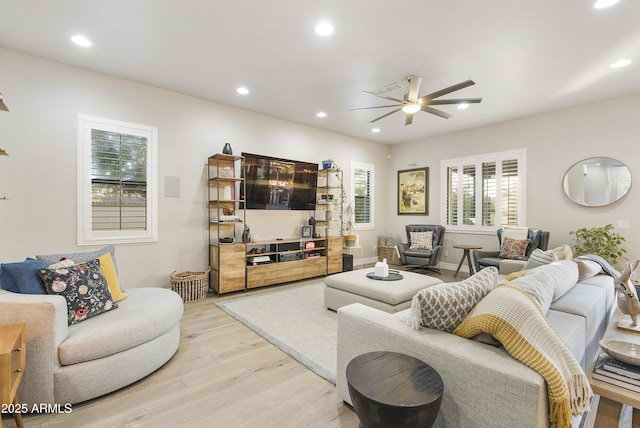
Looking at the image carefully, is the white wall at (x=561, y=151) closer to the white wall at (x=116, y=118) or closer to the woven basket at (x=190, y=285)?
the white wall at (x=116, y=118)

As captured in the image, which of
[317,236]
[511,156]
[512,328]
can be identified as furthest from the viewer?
[317,236]

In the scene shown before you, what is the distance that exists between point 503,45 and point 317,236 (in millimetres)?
4069

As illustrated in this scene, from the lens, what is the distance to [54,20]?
266 cm

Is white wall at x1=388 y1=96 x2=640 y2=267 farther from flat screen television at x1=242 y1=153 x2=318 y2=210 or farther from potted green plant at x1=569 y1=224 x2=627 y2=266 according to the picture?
flat screen television at x1=242 y1=153 x2=318 y2=210

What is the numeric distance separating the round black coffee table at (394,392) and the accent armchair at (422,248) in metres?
4.68

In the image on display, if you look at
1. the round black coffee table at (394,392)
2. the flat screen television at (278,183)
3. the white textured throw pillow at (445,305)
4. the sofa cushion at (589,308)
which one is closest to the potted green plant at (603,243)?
the sofa cushion at (589,308)

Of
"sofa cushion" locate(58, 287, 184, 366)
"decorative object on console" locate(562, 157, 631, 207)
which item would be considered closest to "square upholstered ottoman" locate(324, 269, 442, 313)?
"sofa cushion" locate(58, 287, 184, 366)

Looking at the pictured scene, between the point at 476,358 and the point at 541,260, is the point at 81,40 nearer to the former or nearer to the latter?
the point at 476,358

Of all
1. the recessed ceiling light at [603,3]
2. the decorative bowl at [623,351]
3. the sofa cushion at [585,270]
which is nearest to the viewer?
the decorative bowl at [623,351]

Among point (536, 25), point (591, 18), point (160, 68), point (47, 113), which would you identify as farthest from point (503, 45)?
point (47, 113)

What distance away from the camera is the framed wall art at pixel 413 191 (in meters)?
6.83

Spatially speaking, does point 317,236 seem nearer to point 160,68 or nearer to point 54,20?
point 160,68

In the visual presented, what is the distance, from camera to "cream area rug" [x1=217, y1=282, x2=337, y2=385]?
2533mm

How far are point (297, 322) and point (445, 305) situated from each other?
2164 millimetres
